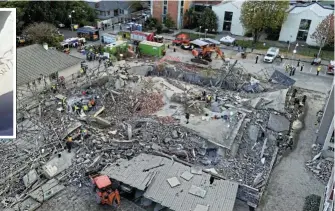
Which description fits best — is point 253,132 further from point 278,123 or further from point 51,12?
point 51,12

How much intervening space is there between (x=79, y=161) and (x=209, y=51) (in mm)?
20748

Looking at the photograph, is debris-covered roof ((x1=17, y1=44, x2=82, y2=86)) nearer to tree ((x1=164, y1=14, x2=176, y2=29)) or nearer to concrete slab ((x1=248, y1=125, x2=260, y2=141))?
concrete slab ((x1=248, y1=125, x2=260, y2=141))

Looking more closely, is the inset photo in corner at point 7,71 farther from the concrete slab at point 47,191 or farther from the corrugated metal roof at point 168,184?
the corrugated metal roof at point 168,184

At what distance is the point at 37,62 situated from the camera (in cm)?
2434

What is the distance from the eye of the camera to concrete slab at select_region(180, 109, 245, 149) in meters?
19.7

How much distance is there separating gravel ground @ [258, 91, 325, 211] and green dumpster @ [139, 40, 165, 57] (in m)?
18.1

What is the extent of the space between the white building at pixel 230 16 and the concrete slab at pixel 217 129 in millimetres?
24663

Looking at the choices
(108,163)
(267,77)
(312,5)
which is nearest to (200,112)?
(108,163)

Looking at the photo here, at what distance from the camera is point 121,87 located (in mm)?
25609

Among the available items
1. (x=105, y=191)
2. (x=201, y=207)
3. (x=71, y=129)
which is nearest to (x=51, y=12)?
(x=71, y=129)

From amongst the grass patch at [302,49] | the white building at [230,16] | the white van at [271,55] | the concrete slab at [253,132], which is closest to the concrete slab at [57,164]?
the concrete slab at [253,132]

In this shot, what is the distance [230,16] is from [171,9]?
8043 millimetres

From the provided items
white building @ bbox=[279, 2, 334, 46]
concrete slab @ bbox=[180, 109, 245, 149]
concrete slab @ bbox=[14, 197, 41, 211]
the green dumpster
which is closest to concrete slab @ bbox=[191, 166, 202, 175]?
concrete slab @ bbox=[180, 109, 245, 149]

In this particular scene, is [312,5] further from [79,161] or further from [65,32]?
[79,161]
